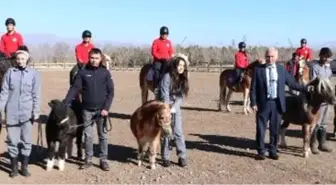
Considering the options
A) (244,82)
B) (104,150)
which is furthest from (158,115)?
(244,82)

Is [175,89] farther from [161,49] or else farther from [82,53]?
[161,49]

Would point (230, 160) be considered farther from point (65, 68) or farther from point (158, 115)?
point (65, 68)

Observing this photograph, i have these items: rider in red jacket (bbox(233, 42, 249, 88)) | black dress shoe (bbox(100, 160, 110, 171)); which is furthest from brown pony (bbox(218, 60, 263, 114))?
black dress shoe (bbox(100, 160, 110, 171))

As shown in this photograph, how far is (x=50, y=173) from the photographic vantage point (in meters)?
8.15

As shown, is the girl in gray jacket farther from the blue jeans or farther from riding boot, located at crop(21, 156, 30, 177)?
the blue jeans

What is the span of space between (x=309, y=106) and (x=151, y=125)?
3.17m

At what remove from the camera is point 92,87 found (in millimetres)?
8031

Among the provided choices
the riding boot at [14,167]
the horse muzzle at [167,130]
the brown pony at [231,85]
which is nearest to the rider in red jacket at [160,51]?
the brown pony at [231,85]

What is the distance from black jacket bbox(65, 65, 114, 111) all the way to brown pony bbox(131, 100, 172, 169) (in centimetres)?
60

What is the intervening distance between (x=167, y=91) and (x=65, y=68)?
47318mm

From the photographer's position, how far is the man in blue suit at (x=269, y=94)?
29.3ft

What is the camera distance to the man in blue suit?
892 cm

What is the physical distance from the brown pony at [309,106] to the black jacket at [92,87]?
368 centimetres

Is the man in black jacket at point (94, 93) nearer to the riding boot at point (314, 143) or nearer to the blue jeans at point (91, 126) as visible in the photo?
the blue jeans at point (91, 126)
